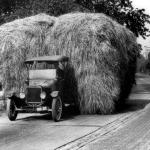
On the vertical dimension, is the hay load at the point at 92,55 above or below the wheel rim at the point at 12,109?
above

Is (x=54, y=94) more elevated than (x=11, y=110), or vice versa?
(x=54, y=94)

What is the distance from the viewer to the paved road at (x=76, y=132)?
8.84m

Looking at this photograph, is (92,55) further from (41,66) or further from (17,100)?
(17,100)

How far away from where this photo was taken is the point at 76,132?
Answer: 35.3ft

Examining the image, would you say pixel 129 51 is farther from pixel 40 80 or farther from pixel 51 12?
pixel 51 12

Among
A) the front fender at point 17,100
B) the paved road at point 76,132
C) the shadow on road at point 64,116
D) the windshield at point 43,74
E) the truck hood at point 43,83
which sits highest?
the windshield at point 43,74

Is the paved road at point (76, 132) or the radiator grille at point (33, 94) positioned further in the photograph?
the radiator grille at point (33, 94)

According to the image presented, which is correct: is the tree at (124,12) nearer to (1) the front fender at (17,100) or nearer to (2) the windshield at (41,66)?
(2) the windshield at (41,66)

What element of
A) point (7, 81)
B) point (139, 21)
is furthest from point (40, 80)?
point (139, 21)

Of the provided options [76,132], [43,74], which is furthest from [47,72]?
[76,132]

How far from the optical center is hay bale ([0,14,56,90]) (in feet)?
50.8

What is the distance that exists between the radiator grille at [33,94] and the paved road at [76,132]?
68 centimetres

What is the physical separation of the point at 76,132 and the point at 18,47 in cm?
579

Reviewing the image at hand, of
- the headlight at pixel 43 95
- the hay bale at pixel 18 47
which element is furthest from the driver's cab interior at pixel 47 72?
the headlight at pixel 43 95
